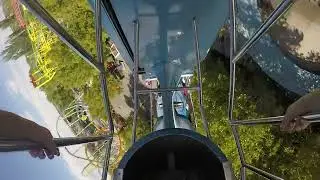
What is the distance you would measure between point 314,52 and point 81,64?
155 inches

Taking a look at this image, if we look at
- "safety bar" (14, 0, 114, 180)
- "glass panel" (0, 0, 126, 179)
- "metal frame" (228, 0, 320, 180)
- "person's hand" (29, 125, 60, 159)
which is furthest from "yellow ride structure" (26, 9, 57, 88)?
"person's hand" (29, 125, 60, 159)

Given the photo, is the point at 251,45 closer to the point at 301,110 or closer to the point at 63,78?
the point at 301,110

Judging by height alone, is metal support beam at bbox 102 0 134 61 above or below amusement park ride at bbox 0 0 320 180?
above

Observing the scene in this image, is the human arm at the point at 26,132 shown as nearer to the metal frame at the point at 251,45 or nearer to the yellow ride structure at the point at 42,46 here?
the metal frame at the point at 251,45

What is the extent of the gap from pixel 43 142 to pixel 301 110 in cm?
97

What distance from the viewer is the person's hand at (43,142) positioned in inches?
66.7

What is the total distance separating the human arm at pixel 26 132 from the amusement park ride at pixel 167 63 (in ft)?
0.12

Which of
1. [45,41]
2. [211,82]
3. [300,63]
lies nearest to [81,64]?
[45,41]

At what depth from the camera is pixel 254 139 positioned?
7.40 meters

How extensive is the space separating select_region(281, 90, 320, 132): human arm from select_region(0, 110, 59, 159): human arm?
35.5 inches

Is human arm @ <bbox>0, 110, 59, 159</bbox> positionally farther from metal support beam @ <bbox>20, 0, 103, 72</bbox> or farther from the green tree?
the green tree

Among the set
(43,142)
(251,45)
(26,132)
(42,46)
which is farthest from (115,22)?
(42,46)

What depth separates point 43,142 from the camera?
1745 mm

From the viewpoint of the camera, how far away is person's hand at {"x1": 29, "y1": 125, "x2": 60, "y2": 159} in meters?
1.69
